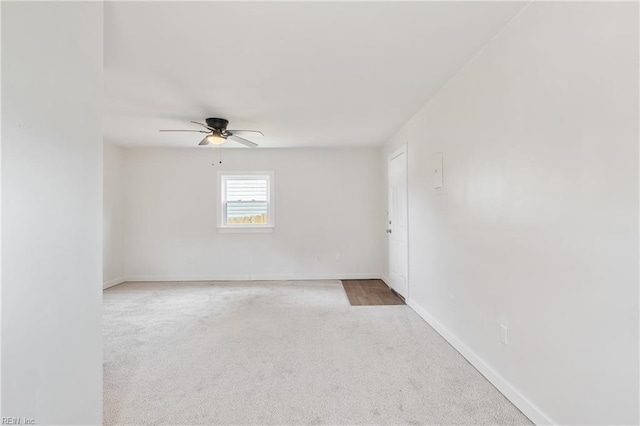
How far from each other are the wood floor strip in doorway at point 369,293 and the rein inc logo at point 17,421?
331 centimetres

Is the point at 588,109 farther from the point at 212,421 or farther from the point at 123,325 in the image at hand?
the point at 123,325

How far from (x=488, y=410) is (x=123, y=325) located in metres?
3.38

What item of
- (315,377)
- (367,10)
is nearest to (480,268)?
(315,377)

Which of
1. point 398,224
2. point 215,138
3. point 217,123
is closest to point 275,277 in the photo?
point 398,224

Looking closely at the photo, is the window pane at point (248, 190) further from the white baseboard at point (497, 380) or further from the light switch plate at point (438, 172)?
the white baseboard at point (497, 380)

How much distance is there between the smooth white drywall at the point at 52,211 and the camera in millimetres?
1148

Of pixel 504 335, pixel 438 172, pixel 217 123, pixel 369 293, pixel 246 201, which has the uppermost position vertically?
pixel 217 123

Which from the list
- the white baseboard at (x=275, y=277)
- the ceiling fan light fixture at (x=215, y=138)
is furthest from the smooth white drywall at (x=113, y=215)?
the ceiling fan light fixture at (x=215, y=138)

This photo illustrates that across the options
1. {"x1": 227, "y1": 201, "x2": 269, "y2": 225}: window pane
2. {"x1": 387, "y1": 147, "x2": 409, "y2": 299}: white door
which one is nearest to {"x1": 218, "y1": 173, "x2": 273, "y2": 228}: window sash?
{"x1": 227, "y1": 201, "x2": 269, "y2": 225}: window pane

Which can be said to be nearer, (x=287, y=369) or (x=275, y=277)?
(x=287, y=369)

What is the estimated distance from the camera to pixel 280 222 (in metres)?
5.82

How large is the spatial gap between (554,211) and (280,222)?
181 inches

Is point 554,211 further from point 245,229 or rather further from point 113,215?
point 113,215

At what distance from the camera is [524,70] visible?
1.87 meters
